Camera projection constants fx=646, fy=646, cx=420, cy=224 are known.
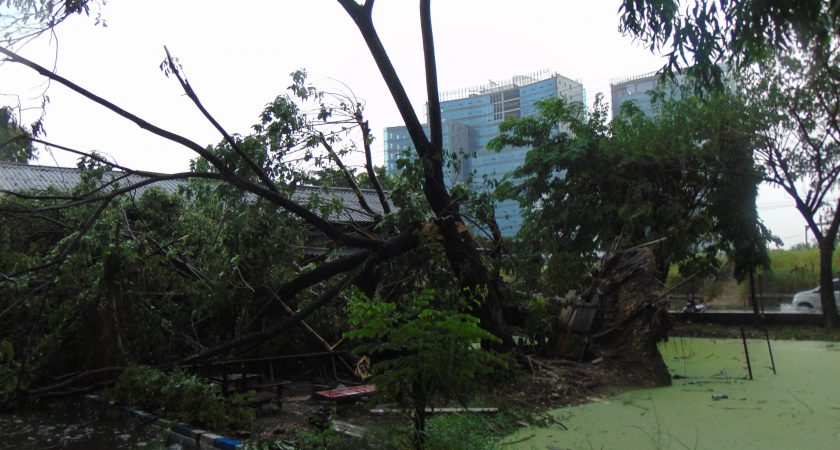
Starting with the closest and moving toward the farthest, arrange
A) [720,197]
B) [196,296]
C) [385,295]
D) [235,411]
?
[235,411] → [196,296] → [385,295] → [720,197]

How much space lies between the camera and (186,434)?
16.8 feet

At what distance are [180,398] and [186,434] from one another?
0.54 meters

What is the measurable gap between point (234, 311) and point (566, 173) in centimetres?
859

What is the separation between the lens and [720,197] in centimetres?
1264

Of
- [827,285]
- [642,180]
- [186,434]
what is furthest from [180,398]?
[827,285]

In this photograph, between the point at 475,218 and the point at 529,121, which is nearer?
the point at 475,218

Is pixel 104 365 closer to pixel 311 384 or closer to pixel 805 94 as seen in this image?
pixel 311 384

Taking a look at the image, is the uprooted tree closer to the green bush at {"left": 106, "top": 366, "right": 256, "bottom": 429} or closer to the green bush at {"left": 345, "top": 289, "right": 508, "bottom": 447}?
the green bush at {"left": 106, "top": 366, "right": 256, "bottom": 429}

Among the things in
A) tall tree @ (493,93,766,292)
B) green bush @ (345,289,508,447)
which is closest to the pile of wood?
tall tree @ (493,93,766,292)

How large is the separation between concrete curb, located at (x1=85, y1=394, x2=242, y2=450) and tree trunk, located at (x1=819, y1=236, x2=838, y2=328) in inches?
482

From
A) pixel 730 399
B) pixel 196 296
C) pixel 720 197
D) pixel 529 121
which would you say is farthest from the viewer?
pixel 529 121

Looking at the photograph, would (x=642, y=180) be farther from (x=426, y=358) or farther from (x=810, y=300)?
(x=426, y=358)

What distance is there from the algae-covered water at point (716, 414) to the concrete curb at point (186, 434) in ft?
6.61

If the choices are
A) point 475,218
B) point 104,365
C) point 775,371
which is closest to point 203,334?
point 104,365
